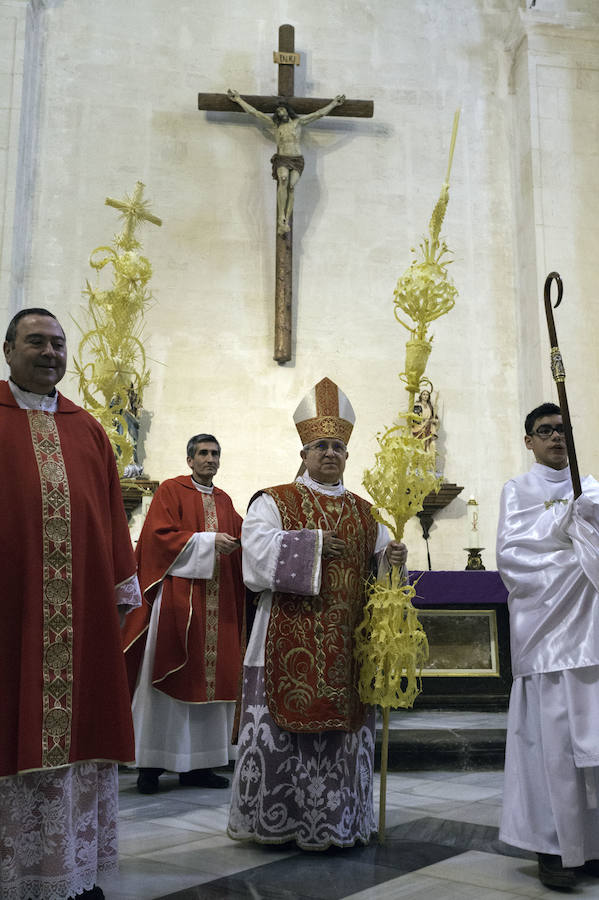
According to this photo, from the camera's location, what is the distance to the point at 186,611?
4.85 metres

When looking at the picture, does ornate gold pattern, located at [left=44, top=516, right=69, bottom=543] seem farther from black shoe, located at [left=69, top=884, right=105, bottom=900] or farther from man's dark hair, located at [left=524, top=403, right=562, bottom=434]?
man's dark hair, located at [left=524, top=403, right=562, bottom=434]

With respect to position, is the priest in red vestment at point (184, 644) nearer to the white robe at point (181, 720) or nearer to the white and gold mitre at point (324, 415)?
the white robe at point (181, 720)

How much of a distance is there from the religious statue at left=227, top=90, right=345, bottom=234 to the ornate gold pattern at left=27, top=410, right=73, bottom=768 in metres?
5.99

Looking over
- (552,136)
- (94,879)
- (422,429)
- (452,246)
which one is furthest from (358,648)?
(552,136)

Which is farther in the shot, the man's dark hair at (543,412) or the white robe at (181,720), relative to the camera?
the white robe at (181,720)

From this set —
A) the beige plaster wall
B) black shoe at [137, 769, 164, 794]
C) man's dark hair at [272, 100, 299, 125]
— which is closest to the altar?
the beige plaster wall

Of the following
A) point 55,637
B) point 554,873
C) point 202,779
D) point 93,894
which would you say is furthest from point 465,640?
point 55,637

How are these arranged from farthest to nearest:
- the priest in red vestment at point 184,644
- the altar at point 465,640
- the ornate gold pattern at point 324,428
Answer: the altar at point 465,640 → the priest in red vestment at point 184,644 → the ornate gold pattern at point 324,428

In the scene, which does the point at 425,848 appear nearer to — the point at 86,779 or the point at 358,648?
the point at 358,648

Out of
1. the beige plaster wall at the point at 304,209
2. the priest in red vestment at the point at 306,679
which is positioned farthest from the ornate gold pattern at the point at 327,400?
the beige plaster wall at the point at 304,209

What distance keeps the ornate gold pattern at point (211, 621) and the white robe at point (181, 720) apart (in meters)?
0.12

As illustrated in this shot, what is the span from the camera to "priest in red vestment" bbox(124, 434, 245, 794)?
15.5ft

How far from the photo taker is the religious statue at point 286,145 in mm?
8422

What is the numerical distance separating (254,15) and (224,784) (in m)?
7.82
